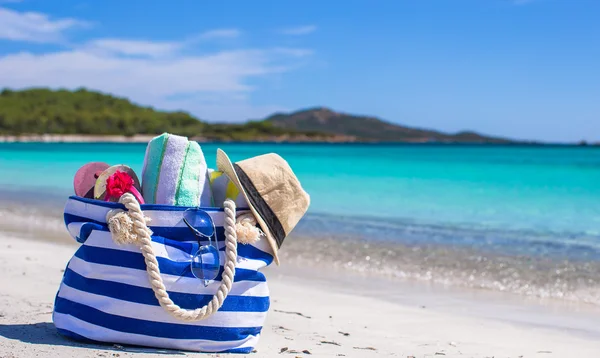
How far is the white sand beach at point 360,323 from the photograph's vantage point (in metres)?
3.77

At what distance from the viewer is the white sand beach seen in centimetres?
377

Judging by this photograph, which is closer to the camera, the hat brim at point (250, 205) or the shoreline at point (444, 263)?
the hat brim at point (250, 205)

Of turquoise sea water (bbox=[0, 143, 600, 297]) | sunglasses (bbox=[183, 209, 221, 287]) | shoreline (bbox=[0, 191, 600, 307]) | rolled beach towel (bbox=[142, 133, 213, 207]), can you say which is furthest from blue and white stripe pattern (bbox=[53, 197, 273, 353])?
turquoise sea water (bbox=[0, 143, 600, 297])

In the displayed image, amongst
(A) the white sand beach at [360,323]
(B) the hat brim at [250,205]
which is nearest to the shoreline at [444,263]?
(A) the white sand beach at [360,323]

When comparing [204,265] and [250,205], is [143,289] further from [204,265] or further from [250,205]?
[250,205]

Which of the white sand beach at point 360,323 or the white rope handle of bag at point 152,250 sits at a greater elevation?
the white rope handle of bag at point 152,250

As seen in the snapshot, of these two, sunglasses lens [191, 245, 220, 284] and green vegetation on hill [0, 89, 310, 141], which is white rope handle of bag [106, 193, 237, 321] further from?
green vegetation on hill [0, 89, 310, 141]

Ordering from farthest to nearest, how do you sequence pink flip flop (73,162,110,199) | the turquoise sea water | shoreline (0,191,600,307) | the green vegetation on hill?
the green vegetation on hill → the turquoise sea water → shoreline (0,191,600,307) → pink flip flop (73,162,110,199)

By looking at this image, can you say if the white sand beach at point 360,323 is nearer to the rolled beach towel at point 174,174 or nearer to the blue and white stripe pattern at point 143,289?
the blue and white stripe pattern at point 143,289

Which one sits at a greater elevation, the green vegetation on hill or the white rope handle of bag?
the green vegetation on hill

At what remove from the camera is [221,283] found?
132 inches

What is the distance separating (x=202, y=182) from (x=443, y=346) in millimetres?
1949

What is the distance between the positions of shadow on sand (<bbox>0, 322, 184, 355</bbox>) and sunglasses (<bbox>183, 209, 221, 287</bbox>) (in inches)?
17.2

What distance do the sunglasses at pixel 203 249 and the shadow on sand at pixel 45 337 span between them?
0.44 metres
